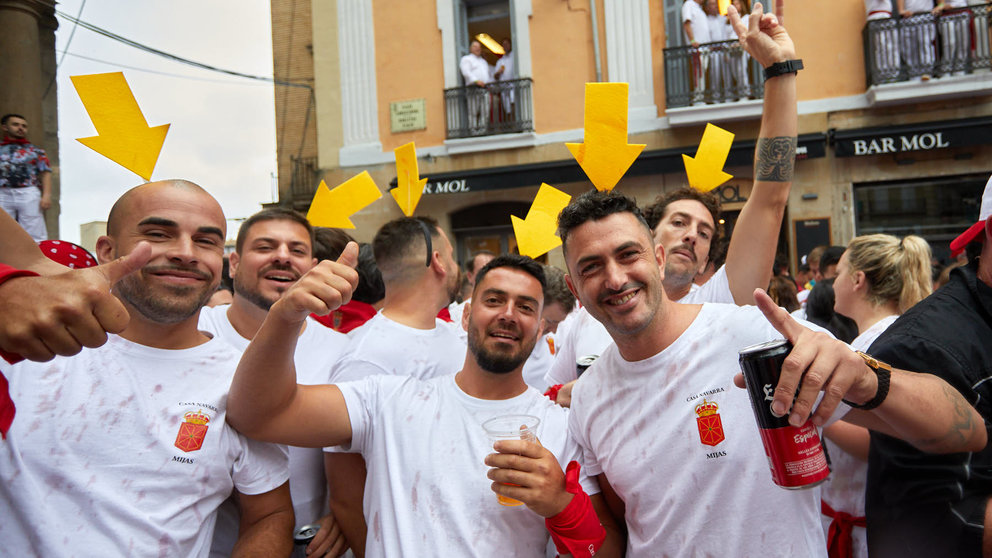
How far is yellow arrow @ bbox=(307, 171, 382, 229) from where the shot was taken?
9.52 feet

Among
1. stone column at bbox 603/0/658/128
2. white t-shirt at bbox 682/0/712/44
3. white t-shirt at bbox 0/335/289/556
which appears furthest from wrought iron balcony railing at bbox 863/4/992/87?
white t-shirt at bbox 0/335/289/556

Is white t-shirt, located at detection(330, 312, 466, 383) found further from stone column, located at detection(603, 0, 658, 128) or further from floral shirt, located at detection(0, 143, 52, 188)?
stone column, located at detection(603, 0, 658, 128)

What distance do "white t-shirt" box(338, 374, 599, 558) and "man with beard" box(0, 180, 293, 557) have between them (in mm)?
320

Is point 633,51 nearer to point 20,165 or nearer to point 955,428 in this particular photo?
point 20,165

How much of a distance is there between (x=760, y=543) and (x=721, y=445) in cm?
29

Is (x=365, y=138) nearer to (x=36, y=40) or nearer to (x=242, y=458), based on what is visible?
(x=36, y=40)

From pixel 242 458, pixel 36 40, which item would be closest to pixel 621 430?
pixel 242 458

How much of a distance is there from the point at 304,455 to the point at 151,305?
3.01 ft

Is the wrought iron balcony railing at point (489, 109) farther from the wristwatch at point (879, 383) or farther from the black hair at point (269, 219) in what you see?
the wristwatch at point (879, 383)

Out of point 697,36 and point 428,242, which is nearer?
point 428,242

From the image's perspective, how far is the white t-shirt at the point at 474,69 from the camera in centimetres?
1175

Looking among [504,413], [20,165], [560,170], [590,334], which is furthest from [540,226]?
[560,170]

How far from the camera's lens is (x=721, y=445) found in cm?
177

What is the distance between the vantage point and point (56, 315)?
109cm
